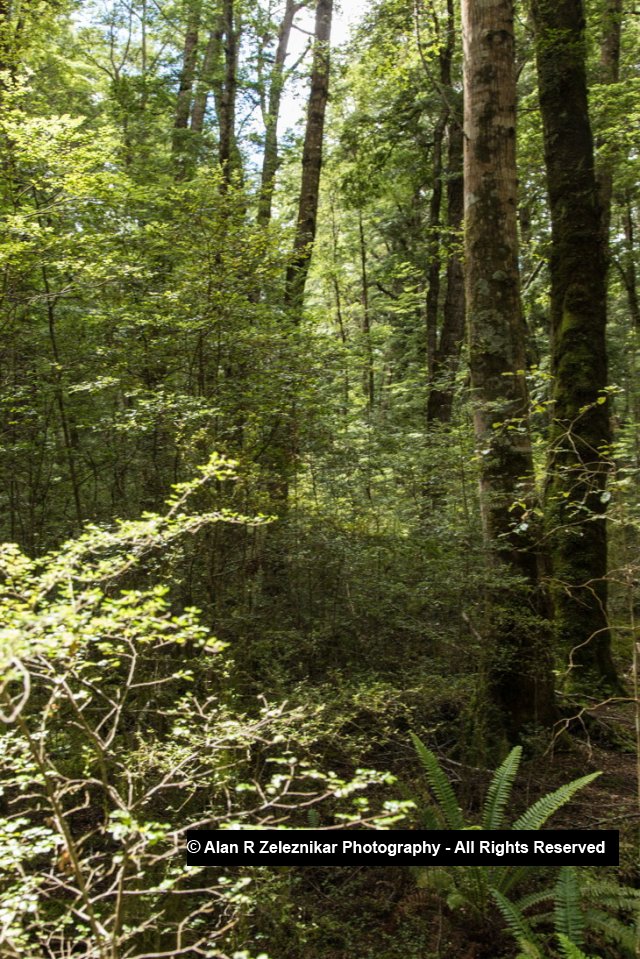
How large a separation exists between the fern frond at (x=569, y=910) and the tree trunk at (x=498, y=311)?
1.53 m

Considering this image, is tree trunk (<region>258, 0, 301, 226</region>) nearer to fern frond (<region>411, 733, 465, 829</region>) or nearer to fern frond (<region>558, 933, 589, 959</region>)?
fern frond (<region>411, 733, 465, 829</region>)

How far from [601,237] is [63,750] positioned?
6795mm

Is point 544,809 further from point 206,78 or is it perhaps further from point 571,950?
point 206,78

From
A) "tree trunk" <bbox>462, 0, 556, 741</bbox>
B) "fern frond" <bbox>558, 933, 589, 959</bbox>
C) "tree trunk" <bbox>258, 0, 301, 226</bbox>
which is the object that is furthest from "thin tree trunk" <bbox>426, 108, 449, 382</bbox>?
"fern frond" <bbox>558, 933, 589, 959</bbox>

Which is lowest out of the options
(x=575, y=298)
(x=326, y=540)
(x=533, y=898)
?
(x=533, y=898)

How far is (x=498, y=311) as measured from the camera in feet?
16.9

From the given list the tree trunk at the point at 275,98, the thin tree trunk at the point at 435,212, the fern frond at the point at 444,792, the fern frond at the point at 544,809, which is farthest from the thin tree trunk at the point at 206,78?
the fern frond at the point at 544,809

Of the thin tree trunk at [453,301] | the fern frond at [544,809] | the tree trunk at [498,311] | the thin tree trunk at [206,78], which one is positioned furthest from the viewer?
the thin tree trunk at [206,78]

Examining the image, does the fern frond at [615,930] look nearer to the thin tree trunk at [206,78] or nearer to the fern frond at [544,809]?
the fern frond at [544,809]

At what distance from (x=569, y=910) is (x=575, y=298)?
5.40m

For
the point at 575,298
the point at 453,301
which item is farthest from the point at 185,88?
the point at 575,298

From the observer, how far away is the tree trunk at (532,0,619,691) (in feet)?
20.4

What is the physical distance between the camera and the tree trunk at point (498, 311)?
4.97 metres

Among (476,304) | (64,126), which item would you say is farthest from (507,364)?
(64,126)
